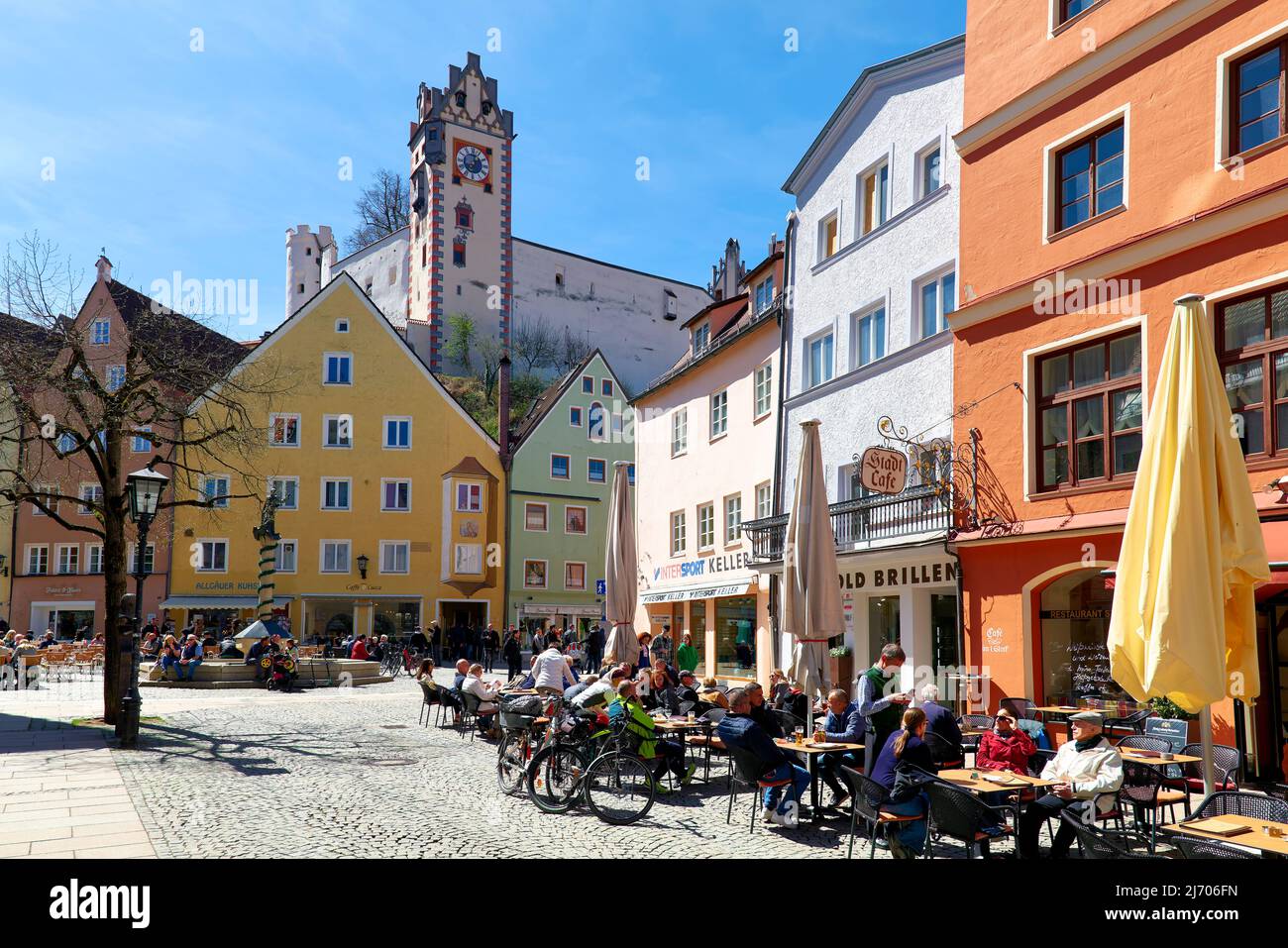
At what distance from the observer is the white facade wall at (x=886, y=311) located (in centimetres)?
1975

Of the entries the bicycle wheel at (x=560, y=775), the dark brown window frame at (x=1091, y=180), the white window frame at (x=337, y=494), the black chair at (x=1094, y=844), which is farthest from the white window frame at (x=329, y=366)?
the black chair at (x=1094, y=844)

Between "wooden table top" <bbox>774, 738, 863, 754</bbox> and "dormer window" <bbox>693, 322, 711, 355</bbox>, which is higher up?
"dormer window" <bbox>693, 322, 711, 355</bbox>

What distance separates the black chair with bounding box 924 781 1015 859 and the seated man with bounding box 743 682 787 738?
315cm

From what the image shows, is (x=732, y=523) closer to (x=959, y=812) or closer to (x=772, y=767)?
(x=772, y=767)

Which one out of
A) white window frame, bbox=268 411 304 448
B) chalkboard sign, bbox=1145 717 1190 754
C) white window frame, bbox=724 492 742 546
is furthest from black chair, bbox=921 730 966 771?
white window frame, bbox=268 411 304 448

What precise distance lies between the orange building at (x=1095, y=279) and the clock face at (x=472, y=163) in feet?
195

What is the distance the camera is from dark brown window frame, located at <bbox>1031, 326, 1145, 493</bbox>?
48.1 ft

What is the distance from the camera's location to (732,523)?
28938mm

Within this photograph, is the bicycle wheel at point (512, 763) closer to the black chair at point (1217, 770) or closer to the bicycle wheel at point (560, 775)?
the bicycle wheel at point (560, 775)

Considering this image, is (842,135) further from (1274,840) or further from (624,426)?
(624,426)

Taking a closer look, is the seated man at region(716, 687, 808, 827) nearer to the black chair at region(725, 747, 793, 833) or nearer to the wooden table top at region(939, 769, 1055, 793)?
the black chair at region(725, 747, 793, 833)

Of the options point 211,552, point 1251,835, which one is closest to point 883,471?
point 1251,835

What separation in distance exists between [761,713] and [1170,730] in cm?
427
